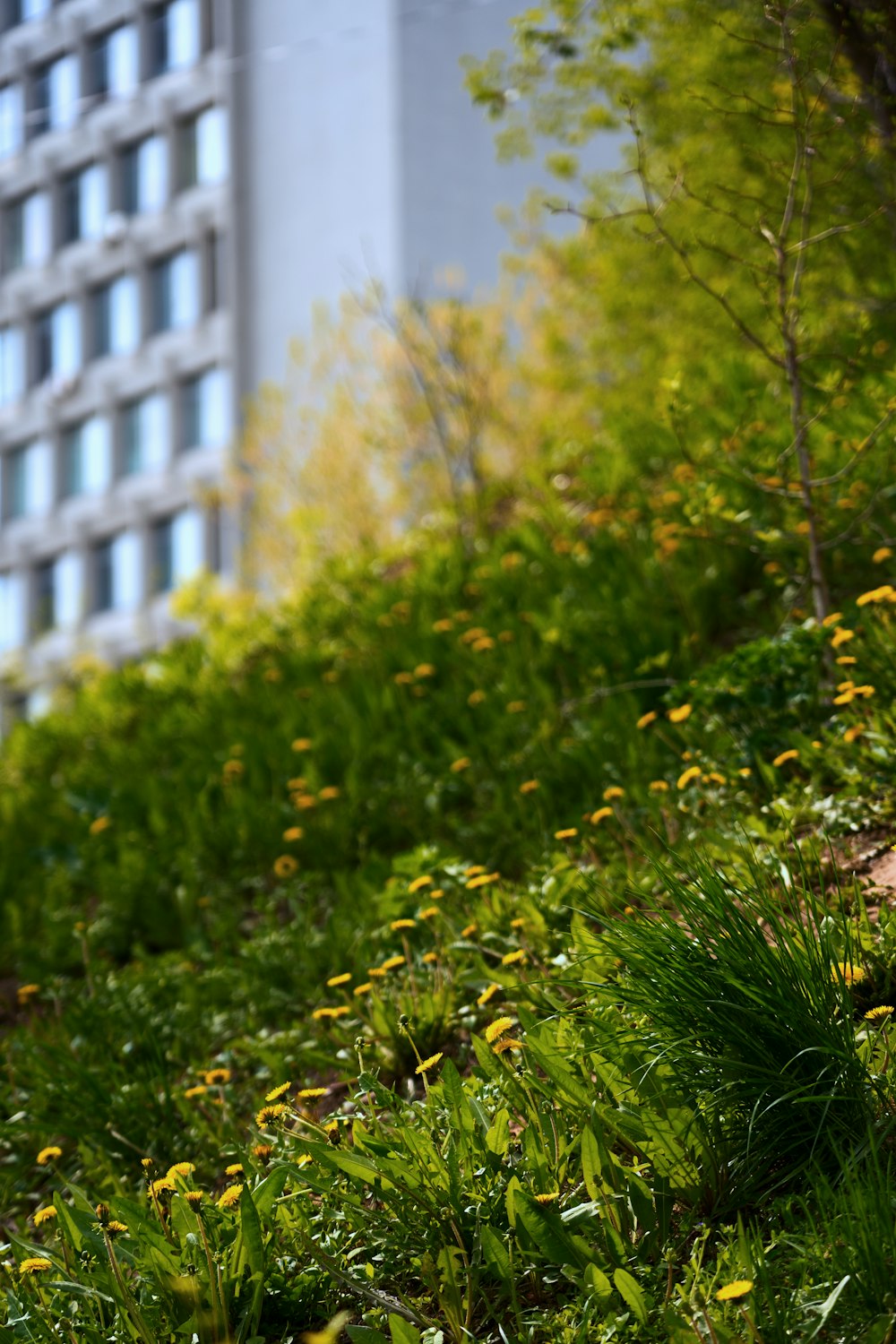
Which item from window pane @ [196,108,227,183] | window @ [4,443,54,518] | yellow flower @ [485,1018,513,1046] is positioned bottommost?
yellow flower @ [485,1018,513,1046]

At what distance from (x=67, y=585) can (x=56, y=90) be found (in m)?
12.5

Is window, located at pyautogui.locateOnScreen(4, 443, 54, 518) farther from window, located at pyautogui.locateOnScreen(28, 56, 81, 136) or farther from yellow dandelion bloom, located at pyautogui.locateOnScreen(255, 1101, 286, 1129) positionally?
yellow dandelion bloom, located at pyautogui.locateOnScreen(255, 1101, 286, 1129)

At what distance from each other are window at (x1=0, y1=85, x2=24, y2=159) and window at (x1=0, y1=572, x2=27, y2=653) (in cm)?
1055

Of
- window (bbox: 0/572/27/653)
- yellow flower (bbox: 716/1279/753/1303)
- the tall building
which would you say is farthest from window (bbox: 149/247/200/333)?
yellow flower (bbox: 716/1279/753/1303)

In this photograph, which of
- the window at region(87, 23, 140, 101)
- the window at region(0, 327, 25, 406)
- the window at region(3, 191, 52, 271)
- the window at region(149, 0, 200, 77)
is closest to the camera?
the window at region(149, 0, 200, 77)

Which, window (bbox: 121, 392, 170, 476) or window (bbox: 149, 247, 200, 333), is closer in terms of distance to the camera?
window (bbox: 149, 247, 200, 333)

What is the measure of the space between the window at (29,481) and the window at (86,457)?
0.43 m

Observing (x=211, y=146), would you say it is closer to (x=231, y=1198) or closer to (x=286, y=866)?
(x=286, y=866)

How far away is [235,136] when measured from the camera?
29281 millimetres

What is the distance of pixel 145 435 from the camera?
31.5 meters

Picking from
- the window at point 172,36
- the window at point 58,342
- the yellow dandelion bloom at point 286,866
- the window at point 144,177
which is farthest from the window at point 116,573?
the yellow dandelion bloom at point 286,866

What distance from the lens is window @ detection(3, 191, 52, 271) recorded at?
111 ft

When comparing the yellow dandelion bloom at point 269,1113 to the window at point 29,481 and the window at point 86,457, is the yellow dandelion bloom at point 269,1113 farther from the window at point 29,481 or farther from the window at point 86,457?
the window at point 29,481

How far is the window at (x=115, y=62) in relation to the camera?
32.1 meters
